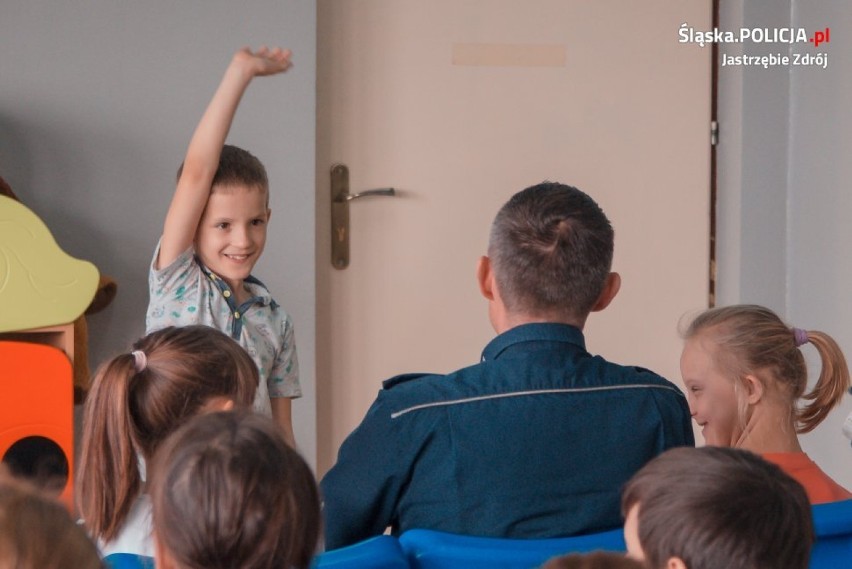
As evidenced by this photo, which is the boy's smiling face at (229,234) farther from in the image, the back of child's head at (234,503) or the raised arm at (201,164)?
the back of child's head at (234,503)

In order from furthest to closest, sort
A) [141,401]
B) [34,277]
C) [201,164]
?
1. [34,277]
2. [201,164]
3. [141,401]

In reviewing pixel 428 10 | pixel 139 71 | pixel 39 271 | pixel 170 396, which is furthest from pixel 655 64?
pixel 170 396

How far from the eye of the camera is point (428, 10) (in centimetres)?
360

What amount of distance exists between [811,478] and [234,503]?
103 cm

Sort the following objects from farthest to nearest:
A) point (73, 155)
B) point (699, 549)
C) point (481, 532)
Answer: point (73, 155) < point (481, 532) < point (699, 549)

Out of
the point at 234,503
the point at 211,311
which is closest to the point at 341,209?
the point at 211,311

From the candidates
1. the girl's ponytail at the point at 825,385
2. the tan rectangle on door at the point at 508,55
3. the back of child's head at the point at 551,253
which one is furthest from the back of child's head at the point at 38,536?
the tan rectangle on door at the point at 508,55

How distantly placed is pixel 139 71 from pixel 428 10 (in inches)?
36.9

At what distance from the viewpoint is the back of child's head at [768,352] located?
2021 mm

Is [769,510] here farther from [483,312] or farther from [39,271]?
[483,312]

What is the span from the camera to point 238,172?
237 centimetres

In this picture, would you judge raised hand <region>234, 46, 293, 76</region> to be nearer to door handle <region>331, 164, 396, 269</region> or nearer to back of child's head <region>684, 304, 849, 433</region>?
back of child's head <region>684, 304, 849, 433</region>

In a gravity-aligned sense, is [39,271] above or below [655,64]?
below

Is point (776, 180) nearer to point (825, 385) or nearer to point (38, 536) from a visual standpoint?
point (825, 385)
